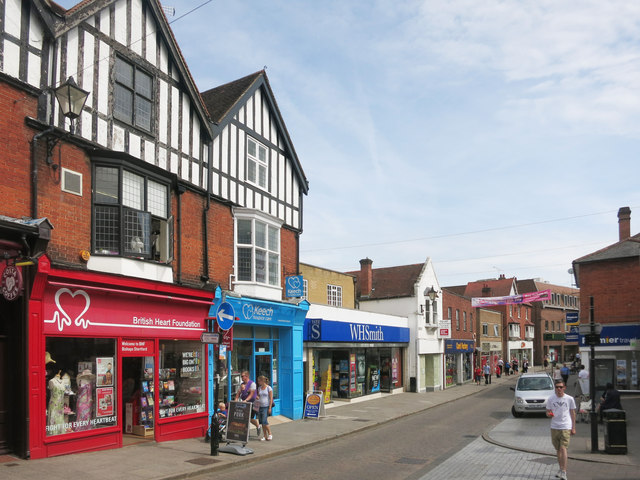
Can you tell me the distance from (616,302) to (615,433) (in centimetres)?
2200

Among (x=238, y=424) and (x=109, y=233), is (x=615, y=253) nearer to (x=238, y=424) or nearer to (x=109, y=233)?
(x=238, y=424)

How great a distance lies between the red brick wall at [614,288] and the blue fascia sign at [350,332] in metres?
10.8

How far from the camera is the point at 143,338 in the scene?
14047mm

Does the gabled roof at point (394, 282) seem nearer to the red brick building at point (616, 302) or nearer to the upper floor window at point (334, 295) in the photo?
the upper floor window at point (334, 295)

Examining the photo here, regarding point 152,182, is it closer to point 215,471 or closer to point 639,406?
point 215,471

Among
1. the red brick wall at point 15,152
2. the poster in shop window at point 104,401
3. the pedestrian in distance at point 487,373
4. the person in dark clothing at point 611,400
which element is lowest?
the pedestrian in distance at point 487,373

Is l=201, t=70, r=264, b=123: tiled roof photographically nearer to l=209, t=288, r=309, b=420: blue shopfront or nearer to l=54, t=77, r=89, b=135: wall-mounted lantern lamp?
l=209, t=288, r=309, b=420: blue shopfront

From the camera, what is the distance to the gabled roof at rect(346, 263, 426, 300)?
3781cm

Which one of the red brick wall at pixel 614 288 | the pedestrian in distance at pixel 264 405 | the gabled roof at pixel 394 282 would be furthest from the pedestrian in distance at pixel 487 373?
the pedestrian in distance at pixel 264 405

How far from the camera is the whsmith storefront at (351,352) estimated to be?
2362 cm

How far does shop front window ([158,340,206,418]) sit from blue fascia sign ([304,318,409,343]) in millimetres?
7024

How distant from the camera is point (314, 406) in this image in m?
20.6

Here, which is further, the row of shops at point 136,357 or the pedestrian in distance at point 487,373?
the pedestrian in distance at point 487,373

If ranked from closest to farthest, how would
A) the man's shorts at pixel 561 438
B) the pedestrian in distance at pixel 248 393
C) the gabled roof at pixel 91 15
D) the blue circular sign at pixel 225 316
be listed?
the man's shorts at pixel 561 438 < the gabled roof at pixel 91 15 < the blue circular sign at pixel 225 316 < the pedestrian in distance at pixel 248 393
